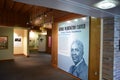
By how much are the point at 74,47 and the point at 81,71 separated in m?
1.02

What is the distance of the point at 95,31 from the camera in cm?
409

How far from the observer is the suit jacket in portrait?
177 inches

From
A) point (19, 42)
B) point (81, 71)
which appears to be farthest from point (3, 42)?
point (81, 71)

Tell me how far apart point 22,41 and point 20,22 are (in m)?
2.44

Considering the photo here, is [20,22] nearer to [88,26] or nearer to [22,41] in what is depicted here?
[22,41]

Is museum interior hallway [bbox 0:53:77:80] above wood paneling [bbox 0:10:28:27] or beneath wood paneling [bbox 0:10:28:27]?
beneath

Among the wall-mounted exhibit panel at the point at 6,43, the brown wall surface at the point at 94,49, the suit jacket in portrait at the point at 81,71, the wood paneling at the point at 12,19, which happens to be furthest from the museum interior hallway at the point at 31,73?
the wood paneling at the point at 12,19

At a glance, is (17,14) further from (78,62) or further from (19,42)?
(78,62)

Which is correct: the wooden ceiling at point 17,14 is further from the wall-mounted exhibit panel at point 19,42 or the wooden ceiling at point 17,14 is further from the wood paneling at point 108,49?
the wood paneling at point 108,49

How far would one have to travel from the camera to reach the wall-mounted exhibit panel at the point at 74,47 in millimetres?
4527

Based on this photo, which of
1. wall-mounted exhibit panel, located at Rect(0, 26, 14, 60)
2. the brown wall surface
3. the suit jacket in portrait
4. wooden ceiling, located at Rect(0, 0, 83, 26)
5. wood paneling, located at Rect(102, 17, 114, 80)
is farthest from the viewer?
wall-mounted exhibit panel, located at Rect(0, 26, 14, 60)

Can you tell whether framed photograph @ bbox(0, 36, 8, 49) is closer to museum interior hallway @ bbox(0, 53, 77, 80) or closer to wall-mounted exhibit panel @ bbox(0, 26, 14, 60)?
wall-mounted exhibit panel @ bbox(0, 26, 14, 60)

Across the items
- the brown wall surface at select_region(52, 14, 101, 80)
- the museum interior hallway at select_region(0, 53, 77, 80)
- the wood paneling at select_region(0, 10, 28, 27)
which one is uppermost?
the wood paneling at select_region(0, 10, 28, 27)

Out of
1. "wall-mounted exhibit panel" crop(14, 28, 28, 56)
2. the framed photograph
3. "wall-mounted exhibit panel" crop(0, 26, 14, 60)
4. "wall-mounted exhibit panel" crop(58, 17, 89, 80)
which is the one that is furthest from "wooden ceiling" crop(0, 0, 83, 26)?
"wall-mounted exhibit panel" crop(58, 17, 89, 80)
